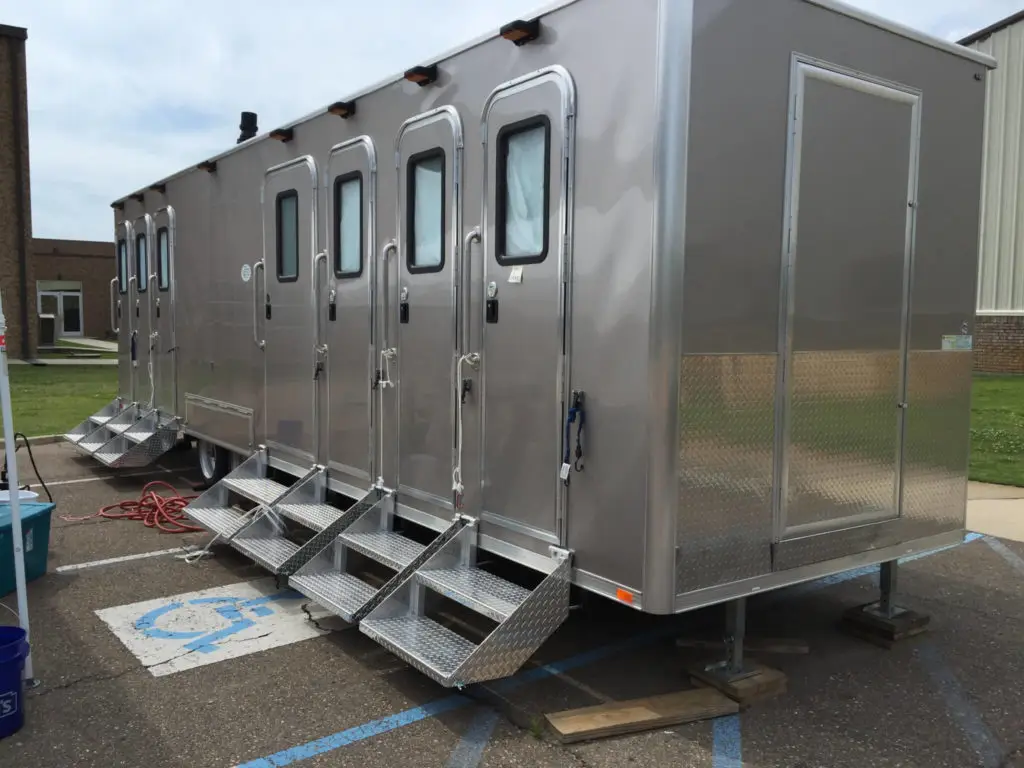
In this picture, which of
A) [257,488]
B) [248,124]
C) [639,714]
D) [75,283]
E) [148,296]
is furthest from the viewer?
[75,283]

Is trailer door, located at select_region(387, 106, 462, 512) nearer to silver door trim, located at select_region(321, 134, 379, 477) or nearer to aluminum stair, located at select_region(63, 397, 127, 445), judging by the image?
silver door trim, located at select_region(321, 134, 379, 477)

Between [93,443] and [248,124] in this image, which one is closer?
[248,124]

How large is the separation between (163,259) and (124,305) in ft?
6.11

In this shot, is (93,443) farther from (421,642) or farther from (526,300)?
(526,300)

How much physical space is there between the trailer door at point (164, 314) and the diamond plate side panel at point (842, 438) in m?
6.66

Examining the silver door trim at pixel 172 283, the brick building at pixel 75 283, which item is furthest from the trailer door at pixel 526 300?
the brick building at pixel 75 283

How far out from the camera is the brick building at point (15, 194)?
912 inches

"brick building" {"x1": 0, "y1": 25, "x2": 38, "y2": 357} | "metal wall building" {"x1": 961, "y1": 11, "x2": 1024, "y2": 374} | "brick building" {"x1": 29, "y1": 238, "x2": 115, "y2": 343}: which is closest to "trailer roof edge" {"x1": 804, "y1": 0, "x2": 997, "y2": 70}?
"metal wall building" {"x1": 961, "y1": 11, "x2": 1024, "y2": 374}

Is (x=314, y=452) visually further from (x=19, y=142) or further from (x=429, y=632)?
(x=19, y=142)

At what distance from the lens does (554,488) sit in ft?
13.1

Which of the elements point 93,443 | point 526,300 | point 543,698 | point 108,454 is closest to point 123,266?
point 93,443

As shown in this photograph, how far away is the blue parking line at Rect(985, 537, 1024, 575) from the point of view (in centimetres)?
595

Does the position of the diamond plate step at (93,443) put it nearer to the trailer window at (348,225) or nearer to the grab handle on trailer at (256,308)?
the grab handle on trailer at (256,308)

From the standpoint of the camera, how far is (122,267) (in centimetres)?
1046
